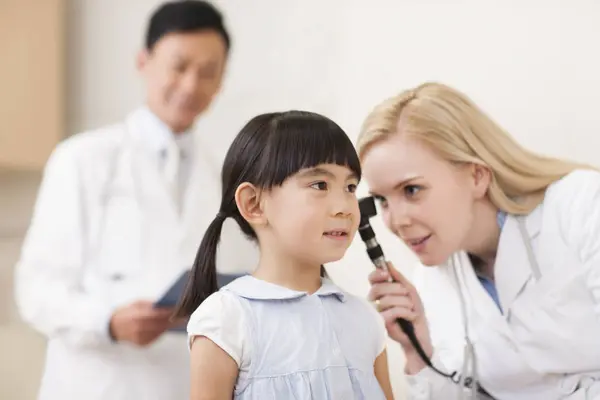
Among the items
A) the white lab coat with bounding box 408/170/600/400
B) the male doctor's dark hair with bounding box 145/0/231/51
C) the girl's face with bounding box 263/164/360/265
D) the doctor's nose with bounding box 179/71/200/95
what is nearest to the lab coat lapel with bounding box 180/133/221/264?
the doctor's nose with bounding box 179/71/200/95

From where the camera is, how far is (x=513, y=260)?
47.1 inches

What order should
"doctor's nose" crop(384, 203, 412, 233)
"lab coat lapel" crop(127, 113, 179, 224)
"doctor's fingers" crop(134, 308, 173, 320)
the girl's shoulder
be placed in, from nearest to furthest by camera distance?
the girl's shoulder < "doctor's nose" crop(384, 203, 412, 233) < "doctor's fingers" crop(134, 308, 173, 320) < "lab coat lapel" crop(127, 113, 179, 224)

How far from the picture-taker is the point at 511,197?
1240 mm

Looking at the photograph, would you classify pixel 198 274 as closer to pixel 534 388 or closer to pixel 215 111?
pixel 534 388

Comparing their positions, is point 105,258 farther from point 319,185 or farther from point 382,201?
point 319,185

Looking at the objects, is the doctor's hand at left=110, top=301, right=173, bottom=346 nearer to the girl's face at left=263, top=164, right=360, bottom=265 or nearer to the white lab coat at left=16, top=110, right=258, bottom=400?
the white lab coat at left=16, top=110, right=258, bottom=400

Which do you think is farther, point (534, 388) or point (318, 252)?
point (534, 388)

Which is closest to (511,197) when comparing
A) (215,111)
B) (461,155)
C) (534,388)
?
(461,155)

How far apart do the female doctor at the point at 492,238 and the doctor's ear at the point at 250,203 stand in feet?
0.98

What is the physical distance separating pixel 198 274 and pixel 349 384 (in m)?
0.23

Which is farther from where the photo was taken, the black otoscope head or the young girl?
the black otoscope head

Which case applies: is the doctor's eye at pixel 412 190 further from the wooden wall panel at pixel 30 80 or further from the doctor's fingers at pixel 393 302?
the wooden wall panel at pixel 30 80

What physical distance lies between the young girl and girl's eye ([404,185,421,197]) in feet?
0.95

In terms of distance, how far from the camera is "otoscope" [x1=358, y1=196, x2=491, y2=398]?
1044 millimetres
